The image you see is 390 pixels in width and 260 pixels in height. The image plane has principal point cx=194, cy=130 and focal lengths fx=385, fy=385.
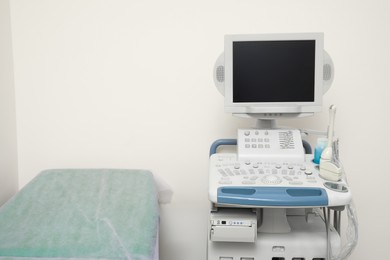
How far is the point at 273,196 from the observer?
1.27 meters

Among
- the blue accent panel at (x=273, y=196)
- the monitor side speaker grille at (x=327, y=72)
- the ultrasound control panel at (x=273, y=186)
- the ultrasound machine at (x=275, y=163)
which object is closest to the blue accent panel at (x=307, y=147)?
the ultrasound machine at (x=275, y=163)

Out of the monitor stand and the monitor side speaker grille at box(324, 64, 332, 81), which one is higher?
the monitor side speaker grille at box(324, 64, 332, 81)

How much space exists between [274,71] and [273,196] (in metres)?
0.53

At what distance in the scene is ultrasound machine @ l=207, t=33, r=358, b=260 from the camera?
4.44 feet

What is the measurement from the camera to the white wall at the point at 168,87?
1.89 meters

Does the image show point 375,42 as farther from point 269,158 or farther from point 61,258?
point 61,258

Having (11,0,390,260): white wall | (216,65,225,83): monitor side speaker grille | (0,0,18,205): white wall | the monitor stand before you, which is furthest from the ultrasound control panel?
(0,0,18,205): white wall

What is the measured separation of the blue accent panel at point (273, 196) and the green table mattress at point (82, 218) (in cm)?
28

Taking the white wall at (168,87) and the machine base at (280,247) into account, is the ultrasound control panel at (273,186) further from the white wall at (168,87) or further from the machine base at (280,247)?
the white wall at (168,87)

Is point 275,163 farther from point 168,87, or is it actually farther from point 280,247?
point 168,87

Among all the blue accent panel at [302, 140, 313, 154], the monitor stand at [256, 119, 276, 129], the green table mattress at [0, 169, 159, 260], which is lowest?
the green table mattress at [0, 169, 159, 260]

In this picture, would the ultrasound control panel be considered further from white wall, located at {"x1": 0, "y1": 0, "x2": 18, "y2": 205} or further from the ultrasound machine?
white wall, located at {"x1": 0, "y1": 0, "x2": 18, "y2": 205}

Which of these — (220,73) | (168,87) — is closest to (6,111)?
(168,87)

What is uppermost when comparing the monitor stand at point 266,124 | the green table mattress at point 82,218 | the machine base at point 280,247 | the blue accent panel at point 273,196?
the monitor stand at point 266,124
